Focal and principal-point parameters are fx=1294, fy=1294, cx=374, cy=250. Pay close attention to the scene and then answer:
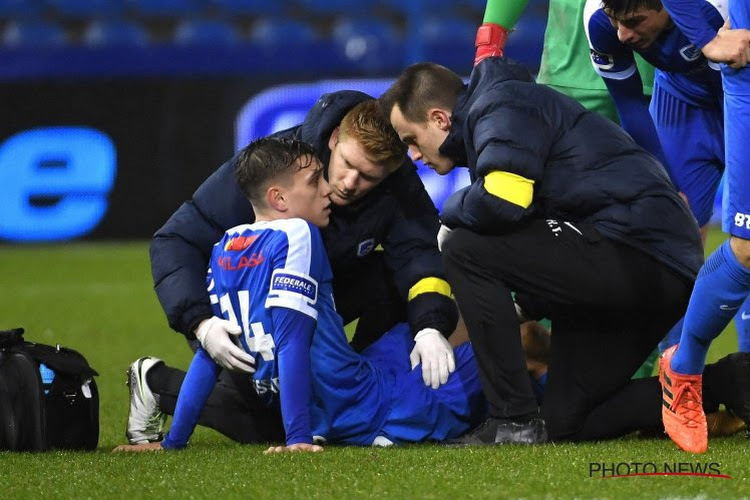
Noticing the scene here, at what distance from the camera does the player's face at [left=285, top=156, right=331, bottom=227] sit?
11.9 ft

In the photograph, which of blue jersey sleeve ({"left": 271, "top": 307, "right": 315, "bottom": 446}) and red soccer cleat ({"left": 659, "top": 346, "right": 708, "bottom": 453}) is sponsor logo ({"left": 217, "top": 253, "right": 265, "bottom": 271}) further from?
red soccer cleat ({"left": 659, "top": 346, "right": 708, "bottom": 453})

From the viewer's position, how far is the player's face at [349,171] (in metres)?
3.69

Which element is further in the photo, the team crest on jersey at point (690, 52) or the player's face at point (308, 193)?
the team crest on jersey at point (690, 52)

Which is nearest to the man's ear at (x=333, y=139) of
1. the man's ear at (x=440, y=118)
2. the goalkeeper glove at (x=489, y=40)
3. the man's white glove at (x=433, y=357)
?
the man's ear at (x=440, y=118)

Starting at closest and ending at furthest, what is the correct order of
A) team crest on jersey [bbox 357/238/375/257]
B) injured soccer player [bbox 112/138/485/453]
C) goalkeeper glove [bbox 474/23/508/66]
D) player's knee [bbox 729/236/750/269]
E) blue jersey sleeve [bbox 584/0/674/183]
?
player's knee [bbox 729/236/750/269] < injured soccer player [bbox 112/138/485/453] < team crest on jersey [bbox 357/238/375/257] < blue jersey sleeve [bbox 584/0/674/183] < goalkeeper glove [bbox 474/23/508/66]

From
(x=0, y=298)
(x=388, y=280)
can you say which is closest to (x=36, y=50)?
(x=0, y=298)

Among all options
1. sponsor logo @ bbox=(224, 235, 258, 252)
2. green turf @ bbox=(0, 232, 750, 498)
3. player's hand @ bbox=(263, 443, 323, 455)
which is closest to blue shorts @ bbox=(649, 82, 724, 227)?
green turf @ bbox=(0, 232, 750, 498)

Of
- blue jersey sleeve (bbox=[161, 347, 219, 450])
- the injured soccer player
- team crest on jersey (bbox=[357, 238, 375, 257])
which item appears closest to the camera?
the injured soccer player

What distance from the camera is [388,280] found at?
4.12 meters

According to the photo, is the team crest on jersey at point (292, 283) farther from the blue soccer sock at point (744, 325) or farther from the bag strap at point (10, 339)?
the blue soccer sock at point (744, 325)

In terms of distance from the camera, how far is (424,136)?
360cm

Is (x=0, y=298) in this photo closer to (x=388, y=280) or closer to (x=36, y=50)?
(x=36, y=50)

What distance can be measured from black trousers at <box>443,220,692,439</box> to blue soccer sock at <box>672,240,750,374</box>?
0.21m

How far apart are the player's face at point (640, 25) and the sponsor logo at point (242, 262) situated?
130 cm
